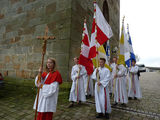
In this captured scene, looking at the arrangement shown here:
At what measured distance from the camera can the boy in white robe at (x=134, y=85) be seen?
18.9ft

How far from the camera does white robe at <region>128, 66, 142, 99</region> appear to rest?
227 inches

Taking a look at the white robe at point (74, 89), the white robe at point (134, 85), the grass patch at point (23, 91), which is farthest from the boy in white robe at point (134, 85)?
the grass patch at point (23, 91)

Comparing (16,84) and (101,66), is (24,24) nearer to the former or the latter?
(16,84)

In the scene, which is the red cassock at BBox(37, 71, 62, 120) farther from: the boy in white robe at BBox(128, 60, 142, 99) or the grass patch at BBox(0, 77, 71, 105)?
the boy in white robe at BBox(128, 60, 142, 99)

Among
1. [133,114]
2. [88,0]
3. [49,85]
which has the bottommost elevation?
[133,114]

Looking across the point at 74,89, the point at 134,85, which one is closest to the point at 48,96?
the point at 74,89

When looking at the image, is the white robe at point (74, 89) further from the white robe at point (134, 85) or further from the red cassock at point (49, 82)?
the white robe at point (134, 85)

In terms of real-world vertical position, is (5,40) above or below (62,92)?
above

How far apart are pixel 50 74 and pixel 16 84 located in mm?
5243

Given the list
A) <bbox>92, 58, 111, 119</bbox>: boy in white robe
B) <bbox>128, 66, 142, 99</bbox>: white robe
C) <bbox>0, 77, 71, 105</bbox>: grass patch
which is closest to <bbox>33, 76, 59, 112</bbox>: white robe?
<bbox>92, 58, 111, 119</bbox>: boy in white robe

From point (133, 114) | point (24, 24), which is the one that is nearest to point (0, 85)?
point (24, 24)

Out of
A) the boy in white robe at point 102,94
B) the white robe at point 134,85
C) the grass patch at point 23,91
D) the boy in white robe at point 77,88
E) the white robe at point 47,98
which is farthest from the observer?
the white robe at point 134,85

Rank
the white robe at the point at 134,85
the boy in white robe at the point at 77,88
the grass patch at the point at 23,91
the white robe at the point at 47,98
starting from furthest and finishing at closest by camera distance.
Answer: the white robe at the point at 134,85, the grass patch at the point at 23,91, the boy in white robe at the point at 77,88, the white robe at the point at 47,98

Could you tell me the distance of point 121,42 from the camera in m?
4.70
